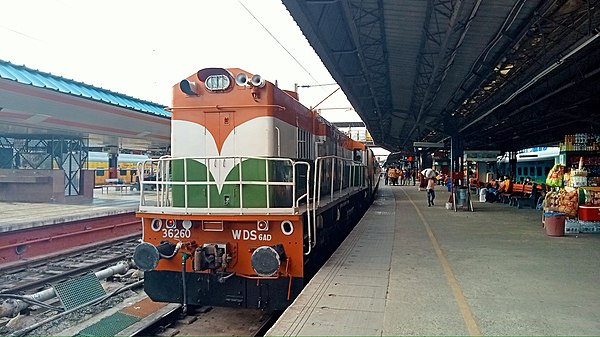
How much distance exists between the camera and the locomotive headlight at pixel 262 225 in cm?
574

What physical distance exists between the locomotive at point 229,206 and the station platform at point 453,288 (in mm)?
650

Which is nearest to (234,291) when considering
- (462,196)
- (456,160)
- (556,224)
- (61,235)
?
(556,224)

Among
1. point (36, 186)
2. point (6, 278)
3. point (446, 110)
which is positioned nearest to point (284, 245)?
point (6, 278)

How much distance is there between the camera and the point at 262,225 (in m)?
5.77

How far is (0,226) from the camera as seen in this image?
1027 centimetres

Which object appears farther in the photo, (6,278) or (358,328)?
(6,278)

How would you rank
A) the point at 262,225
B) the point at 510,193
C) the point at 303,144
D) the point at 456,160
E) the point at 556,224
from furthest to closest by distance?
the point at 510,193, the point at 456,160, the point at 556,224, the point at 303,144, the point at 262,225

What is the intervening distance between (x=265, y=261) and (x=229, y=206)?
1209 mm

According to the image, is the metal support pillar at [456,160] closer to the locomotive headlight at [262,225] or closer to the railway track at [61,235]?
the railway track at [61,235]

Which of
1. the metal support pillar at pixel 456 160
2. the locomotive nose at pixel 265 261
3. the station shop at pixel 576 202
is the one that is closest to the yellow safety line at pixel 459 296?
the locomotive nose at pixel 265 261

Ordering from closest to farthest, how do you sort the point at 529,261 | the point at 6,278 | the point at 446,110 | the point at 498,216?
1. the point at 529,261
2. the point at 6,278
3. the point at 498,216
4. the point at 446,110

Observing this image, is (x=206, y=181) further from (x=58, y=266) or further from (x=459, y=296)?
(x=58, y=266)

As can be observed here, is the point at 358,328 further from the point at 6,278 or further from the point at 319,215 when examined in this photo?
the point at 6,278

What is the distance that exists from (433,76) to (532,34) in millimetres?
2668
